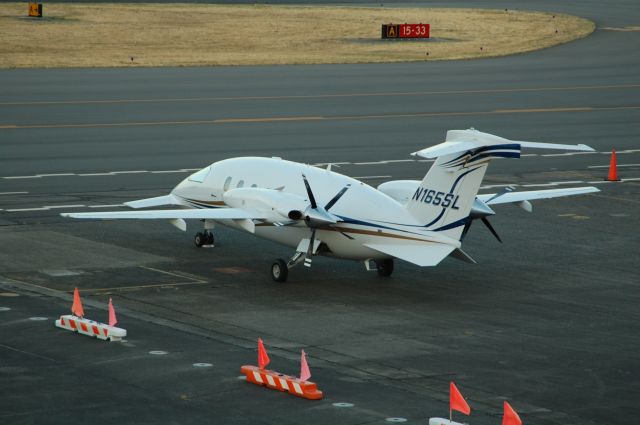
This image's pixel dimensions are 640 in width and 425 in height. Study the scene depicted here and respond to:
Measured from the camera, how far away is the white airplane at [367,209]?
33.8 m

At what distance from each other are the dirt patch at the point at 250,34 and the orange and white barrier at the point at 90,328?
209 feet

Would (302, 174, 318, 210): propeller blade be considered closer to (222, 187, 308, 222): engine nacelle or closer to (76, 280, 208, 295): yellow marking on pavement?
(222, 187, 308, 222): engine nacelle

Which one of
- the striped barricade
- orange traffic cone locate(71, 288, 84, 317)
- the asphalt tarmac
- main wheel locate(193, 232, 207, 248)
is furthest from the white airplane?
the striped barricade

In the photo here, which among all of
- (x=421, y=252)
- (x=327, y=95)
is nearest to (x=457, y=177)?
(x=421, y=252)

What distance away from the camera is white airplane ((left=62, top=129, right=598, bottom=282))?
33.8m

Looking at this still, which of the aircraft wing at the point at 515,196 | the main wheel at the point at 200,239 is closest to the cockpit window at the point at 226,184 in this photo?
the main wheel at the point at 200,239

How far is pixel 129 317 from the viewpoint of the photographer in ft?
105

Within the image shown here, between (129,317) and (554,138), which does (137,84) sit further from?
(129,317)

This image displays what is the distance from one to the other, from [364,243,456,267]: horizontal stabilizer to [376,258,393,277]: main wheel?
2380 mm

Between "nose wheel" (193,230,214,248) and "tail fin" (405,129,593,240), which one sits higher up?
"tail fin" (405,129,593,240)

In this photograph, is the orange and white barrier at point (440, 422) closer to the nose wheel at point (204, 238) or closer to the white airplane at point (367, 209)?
the white airplane at point (367, 209)

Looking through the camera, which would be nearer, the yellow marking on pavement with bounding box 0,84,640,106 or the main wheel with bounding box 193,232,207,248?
the main wheel with bounding box 193,232,207,248

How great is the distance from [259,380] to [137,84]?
60.8 meters

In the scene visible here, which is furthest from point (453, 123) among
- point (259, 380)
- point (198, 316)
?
point (259, 380)
